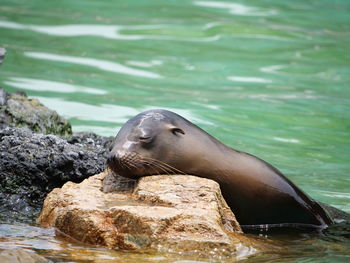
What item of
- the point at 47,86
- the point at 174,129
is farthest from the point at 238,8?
the point at 174,129

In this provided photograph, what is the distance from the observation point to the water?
376 inches

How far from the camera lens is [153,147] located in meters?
5.72

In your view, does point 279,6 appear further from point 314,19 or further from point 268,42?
point 268,42

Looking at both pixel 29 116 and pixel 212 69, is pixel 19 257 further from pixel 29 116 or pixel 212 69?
pixel 212 69

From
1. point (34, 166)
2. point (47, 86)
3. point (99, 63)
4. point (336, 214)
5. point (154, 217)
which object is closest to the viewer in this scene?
point (154, 217)

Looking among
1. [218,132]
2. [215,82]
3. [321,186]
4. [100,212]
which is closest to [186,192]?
[100,212]

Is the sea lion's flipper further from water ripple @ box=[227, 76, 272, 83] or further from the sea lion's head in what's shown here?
water ripple @ box=[227, 76, 272, 83]

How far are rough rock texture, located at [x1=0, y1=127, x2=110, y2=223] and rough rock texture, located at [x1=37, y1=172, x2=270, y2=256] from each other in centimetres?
49

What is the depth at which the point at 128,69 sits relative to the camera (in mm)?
12578

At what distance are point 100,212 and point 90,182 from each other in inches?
25.9

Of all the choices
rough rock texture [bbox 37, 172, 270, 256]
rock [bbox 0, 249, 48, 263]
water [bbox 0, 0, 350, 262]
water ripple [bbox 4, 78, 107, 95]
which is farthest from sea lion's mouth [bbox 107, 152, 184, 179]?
water ripple [bbox 4, 78, 107, 95]

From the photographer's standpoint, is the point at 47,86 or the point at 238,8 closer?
the point at 47,86

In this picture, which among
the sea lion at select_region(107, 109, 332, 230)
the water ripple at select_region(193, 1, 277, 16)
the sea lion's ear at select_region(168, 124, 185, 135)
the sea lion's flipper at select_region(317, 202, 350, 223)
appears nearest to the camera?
the sea lion at select_region(107, 109, 332, 230)

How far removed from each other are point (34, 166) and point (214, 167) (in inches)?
47.3
